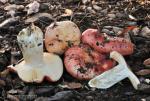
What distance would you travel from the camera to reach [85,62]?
3646mm

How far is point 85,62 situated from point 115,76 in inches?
9.8

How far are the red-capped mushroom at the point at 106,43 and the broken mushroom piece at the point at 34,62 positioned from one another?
301 mm

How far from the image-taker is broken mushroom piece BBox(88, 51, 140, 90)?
3.54 meters

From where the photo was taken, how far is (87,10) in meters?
4.68

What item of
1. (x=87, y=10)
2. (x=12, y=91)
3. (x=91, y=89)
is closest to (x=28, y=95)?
(x=12, y=91)

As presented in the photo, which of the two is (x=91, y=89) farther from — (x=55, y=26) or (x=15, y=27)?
(x=15, y=27)

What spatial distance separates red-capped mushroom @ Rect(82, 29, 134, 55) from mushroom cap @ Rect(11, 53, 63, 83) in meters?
0.28

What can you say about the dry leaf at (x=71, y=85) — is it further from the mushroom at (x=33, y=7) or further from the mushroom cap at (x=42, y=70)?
the mushroom at (x=33, y=7)

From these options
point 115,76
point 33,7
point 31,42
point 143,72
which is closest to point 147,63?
point 143,72

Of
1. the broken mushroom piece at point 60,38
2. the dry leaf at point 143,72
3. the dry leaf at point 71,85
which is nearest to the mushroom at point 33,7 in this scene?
the broken mushroom piece at point 60,38

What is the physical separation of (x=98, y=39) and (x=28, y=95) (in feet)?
2.29

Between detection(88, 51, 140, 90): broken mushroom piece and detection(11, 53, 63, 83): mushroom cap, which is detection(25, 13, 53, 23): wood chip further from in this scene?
detection(88, 51, 140, 90): broken mushroom piece

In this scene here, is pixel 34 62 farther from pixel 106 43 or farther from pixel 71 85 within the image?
pixel 106 43

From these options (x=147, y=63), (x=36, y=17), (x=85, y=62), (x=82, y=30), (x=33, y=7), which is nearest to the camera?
(x=85, y=62)
